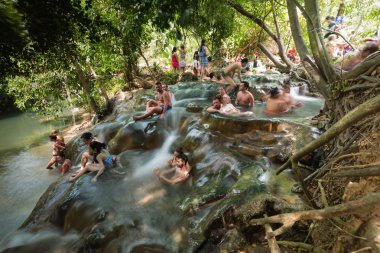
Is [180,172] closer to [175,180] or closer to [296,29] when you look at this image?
[175,180]

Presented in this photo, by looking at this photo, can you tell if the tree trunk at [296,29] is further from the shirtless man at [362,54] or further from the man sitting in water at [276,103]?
the man sitting in water at [276,103]

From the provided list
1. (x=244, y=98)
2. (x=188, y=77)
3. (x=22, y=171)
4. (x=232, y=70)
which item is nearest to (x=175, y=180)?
(x=244, y=98)

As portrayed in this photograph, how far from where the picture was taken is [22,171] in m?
10.0

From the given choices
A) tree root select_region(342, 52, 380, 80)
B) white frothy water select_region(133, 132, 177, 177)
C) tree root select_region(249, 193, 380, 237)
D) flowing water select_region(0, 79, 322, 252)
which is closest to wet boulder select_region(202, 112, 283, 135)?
flowing water select_region(0, 79, 322, 252)

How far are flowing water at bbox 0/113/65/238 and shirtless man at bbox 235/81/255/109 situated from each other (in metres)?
6.54

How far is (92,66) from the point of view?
13.2 meters

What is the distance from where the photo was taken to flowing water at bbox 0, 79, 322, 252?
4691 millimetres

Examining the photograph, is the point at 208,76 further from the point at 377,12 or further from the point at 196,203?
the point at 196,203

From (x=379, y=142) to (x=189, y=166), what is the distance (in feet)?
12.6

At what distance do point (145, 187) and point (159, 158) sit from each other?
129 cm

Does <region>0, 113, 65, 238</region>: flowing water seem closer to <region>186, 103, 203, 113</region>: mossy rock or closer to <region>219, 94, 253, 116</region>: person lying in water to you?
<region>186, 103, 203, 113</region>: mossy rock

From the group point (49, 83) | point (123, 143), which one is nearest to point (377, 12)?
point (123, 143)

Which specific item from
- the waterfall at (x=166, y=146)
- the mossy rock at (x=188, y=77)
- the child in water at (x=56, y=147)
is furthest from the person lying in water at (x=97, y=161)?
the mossy rock at (x=188, y=77)

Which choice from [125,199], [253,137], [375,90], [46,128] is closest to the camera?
[375,90]
